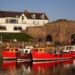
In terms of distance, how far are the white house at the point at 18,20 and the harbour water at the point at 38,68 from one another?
96.8 feet

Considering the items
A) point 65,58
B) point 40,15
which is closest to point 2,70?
point 65,58

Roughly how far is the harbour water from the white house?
29.5 meters

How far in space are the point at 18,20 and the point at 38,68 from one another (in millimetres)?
43378

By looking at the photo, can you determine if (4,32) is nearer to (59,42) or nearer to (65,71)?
(59,42)

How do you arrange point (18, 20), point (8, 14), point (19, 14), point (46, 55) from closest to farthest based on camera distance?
point (46, 55)
point (18, 20)
point (8, 14)
point (19, 14)

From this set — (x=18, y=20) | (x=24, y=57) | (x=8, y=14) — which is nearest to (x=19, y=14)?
(x=18, y=20)

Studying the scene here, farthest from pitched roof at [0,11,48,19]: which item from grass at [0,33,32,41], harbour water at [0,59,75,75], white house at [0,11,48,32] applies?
harbour water at [0,59,75,75]

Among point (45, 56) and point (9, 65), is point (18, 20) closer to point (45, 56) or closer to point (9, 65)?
point (45, 56)

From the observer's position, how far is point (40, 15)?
4171 inches

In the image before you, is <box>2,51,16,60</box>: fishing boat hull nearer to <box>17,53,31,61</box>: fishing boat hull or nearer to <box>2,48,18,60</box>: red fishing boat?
<box>2,48,18,60</box>: red fishing boat

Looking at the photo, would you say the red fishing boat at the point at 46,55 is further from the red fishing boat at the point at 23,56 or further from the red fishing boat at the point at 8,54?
the red fishing boat at the point at 8,54

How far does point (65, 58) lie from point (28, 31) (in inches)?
925

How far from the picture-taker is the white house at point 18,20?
96188 millimetres

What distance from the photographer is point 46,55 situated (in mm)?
67375
